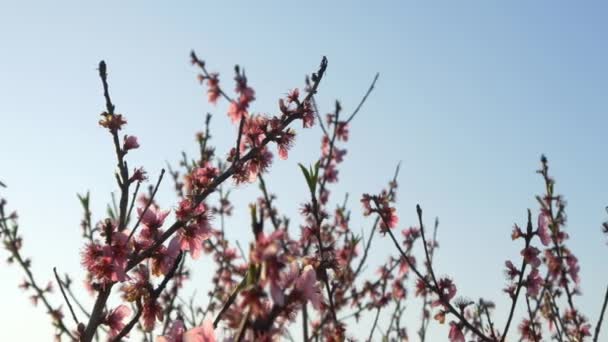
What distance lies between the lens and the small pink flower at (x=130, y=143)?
365 centimetres

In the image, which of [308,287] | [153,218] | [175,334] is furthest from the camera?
[153,218]

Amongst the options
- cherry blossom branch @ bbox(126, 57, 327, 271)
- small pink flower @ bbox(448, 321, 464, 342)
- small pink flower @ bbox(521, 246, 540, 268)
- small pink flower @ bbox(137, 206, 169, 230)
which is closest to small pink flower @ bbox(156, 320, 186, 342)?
cherry blossom branch @ bbox(126, 57, 327, 271)

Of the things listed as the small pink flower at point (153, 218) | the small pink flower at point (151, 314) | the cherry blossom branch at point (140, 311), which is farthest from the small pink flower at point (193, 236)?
the cherry blossom branch at point (140, 311)

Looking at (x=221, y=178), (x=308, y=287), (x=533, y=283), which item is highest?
(x=221, y=178)

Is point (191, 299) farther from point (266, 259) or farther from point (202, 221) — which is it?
point (266, 259)

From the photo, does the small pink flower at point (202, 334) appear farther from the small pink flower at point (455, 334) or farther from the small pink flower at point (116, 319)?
the small pink flower at point (455, 334)

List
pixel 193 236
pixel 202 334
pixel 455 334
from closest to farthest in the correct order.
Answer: pixel 202 334 → pixel 193 236 → pixel 455 334

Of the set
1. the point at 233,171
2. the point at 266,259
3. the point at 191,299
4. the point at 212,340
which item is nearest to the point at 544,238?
the point at 233,171

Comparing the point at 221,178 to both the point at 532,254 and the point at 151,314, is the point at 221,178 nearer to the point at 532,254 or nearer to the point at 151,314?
the point at 151,314

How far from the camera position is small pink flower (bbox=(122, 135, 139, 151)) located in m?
3.65

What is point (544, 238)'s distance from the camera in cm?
390

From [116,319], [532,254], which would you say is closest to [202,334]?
[116,319]

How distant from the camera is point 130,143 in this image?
144 inches

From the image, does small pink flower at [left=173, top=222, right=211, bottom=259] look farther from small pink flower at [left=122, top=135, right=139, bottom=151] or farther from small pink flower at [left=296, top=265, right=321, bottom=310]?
small pink flower at [left=296, top=265, right=321, bottom=310]
